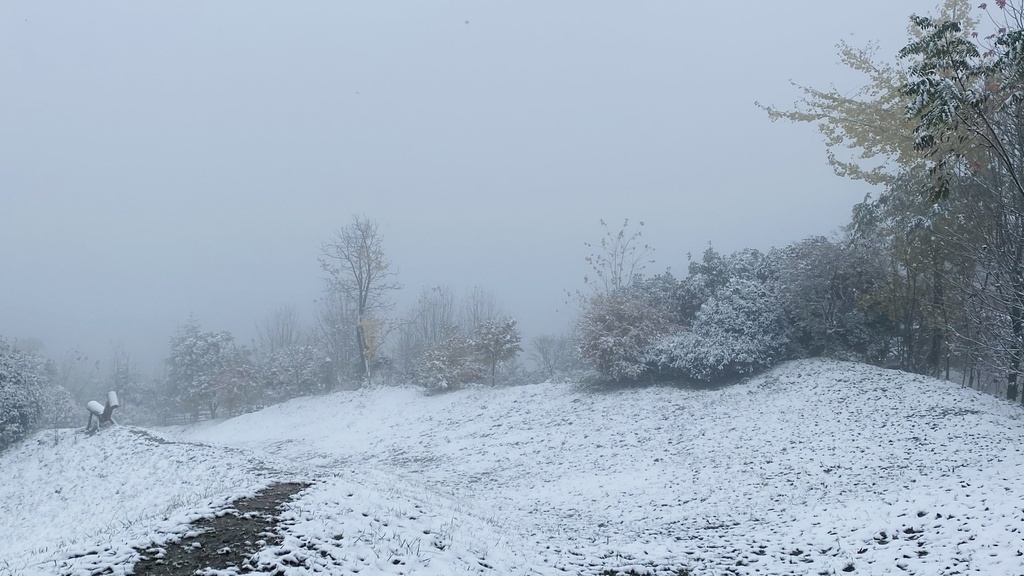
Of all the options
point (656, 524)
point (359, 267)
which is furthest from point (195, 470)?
point (359, 267)

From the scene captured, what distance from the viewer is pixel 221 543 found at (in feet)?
21.3

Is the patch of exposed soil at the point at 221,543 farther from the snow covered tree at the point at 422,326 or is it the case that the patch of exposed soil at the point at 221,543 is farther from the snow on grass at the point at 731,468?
the snow covered tree at the point at 422,326

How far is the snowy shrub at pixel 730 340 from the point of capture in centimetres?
2267

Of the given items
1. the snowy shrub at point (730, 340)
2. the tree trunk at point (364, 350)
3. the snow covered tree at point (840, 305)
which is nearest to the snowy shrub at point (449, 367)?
the tree trunk at point (364, 350)

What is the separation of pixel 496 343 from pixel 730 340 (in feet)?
44.4

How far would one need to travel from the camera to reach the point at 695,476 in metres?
14.2

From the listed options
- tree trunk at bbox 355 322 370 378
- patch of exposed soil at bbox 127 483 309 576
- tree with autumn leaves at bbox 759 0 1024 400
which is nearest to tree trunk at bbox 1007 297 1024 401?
tree with autumn leaves at bbox 759 0 1024 400

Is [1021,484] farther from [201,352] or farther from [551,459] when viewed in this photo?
[201,352]

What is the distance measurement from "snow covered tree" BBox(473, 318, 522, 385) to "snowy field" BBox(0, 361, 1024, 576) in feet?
13.2

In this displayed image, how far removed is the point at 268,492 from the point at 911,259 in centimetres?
2216

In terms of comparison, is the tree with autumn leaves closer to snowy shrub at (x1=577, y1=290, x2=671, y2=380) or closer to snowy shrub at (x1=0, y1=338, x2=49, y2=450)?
snowy shrub at (x1=577, y1=290, x2=671, y2=380)

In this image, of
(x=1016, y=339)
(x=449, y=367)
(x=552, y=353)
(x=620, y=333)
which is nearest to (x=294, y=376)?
(x=449, y=367)

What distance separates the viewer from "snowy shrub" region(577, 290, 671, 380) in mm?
24391

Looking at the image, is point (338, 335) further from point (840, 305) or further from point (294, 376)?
point (840, 305)
